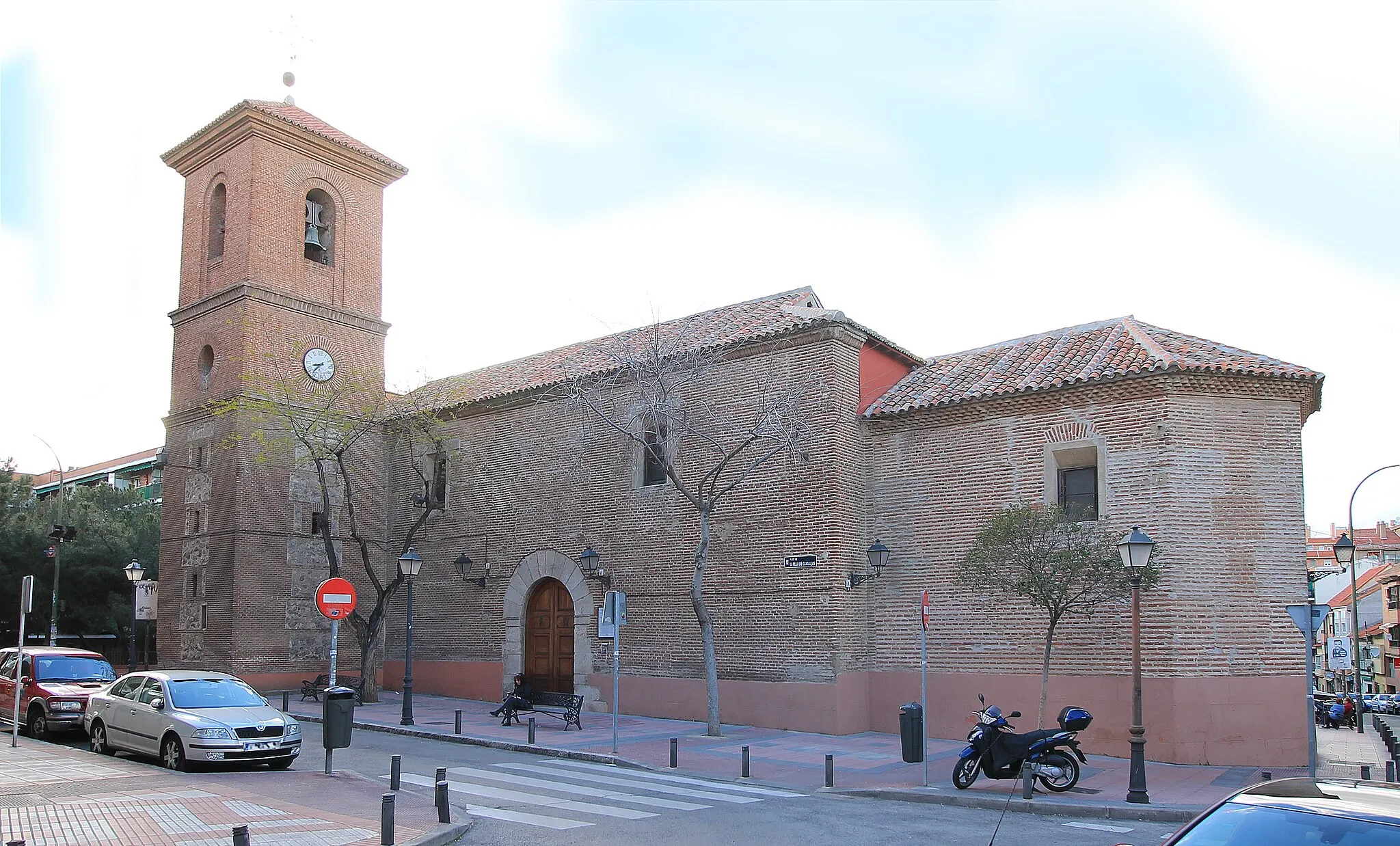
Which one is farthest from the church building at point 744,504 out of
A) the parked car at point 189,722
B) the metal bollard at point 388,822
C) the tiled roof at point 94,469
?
the tiled roof at point 94,469

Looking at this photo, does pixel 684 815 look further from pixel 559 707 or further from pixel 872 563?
pixel 559 707

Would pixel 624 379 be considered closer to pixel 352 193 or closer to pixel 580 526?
pixel 580 526

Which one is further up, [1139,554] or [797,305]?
[797,305]

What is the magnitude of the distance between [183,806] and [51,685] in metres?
8.60

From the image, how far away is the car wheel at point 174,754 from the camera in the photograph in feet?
42.6

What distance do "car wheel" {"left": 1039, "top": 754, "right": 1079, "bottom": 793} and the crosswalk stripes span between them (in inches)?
112

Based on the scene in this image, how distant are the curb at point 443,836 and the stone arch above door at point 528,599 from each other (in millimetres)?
11374

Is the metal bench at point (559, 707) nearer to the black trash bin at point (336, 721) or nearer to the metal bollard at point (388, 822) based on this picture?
the black trash bin at point (336, 721)

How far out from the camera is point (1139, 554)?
41.7ft

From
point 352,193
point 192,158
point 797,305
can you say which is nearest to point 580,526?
point 797,305

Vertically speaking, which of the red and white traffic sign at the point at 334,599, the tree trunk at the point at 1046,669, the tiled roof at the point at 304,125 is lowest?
the tree trunk at the point at 1046,669

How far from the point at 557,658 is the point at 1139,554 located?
12.8m

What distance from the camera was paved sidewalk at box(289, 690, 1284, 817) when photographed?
1246 cm

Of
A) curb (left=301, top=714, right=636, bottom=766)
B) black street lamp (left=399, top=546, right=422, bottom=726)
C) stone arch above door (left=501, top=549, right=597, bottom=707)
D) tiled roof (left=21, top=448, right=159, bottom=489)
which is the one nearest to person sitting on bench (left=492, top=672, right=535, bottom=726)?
curb (left=301, top=714, right=636, bottom=766)
